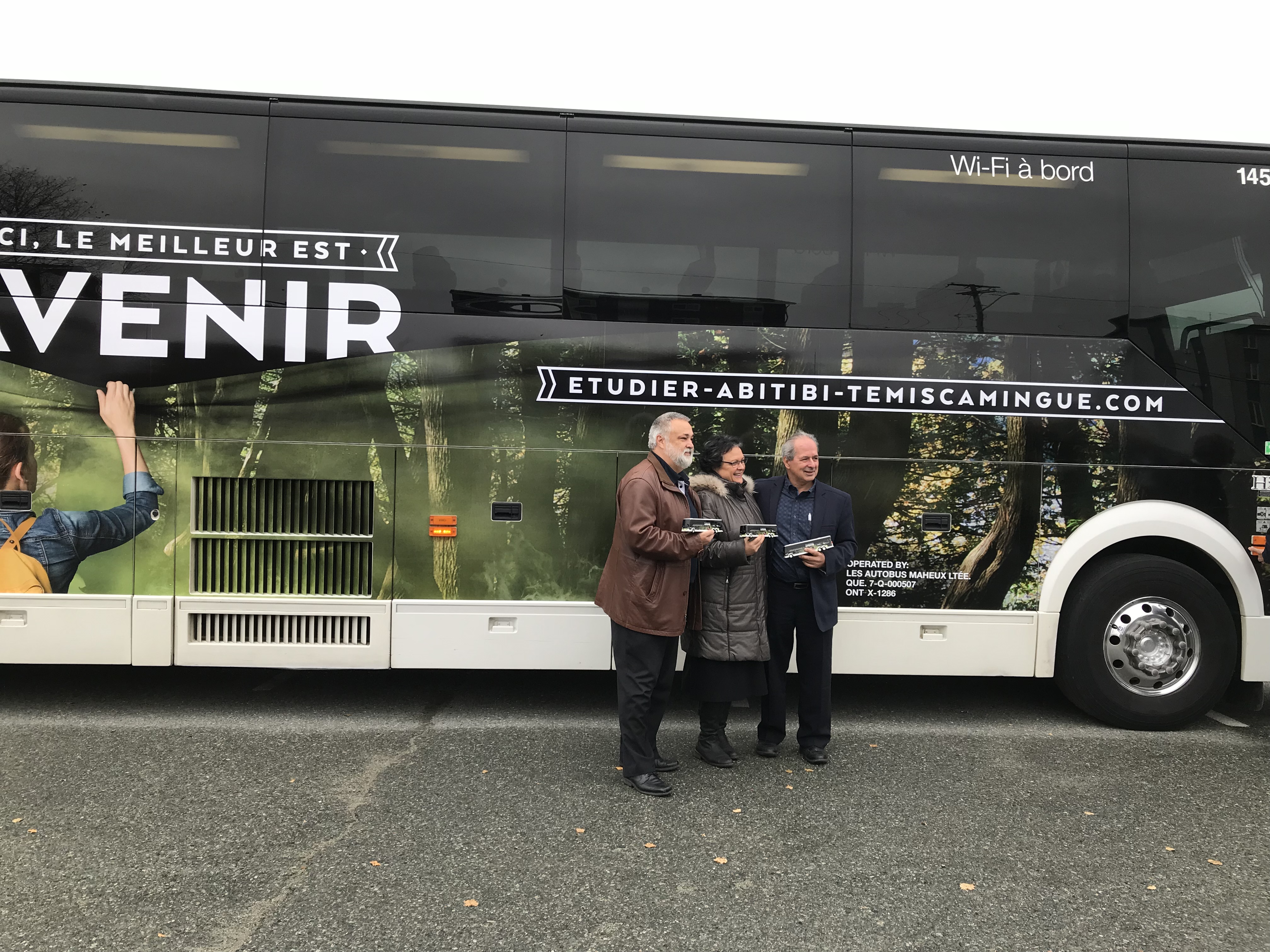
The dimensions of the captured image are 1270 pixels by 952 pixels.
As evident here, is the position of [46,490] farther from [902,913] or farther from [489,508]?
[902,913]

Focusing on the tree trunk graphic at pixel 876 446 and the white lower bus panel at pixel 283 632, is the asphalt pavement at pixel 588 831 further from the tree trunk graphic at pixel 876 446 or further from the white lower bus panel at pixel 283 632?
the tree trunk graphic at pixel 876 446

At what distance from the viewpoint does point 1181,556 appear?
540 centimetres

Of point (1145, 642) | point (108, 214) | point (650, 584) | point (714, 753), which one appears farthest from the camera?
point (1145, 642)

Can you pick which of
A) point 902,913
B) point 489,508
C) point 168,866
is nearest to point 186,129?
point 489,508

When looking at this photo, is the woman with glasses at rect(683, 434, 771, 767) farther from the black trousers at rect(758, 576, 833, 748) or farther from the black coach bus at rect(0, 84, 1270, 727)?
the black coach bus at rect(0, 84, 1270, 727)

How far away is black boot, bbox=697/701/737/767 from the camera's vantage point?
464 cm

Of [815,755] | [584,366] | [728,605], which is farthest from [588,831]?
[584,366]

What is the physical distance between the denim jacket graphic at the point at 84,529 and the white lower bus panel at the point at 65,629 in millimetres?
142

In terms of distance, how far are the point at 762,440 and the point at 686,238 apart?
1322 mm

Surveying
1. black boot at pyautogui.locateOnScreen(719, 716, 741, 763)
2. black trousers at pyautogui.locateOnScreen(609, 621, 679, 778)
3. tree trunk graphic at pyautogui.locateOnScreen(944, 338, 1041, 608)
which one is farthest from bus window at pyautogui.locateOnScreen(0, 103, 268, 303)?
tree trunk graphic at pyautogui.locateOnScreen(944, 338, 1041, 608)

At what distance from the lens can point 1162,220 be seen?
5270 mm

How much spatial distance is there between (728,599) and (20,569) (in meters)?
4.26

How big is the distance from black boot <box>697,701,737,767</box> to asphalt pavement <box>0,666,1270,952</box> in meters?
0.10

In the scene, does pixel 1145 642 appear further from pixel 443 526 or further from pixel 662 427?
pixel 443 526
